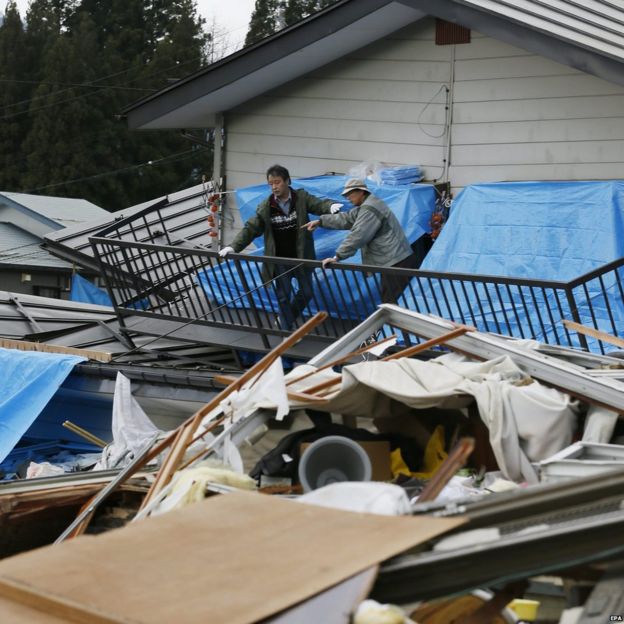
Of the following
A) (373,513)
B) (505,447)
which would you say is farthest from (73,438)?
(373,513)

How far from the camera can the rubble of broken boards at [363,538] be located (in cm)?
314

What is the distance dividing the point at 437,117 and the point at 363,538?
378 inches

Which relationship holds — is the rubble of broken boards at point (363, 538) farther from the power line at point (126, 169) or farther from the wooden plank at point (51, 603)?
the power line at point (126, 169)

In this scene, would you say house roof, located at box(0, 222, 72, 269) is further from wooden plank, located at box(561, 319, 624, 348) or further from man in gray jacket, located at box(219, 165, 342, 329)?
wooden plank, located at box(561, 319, 624, 348)

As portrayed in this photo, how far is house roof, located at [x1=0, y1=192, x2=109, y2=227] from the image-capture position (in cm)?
3078

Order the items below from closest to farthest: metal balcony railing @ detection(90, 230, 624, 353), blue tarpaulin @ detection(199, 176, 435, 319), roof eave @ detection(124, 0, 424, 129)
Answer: metal balcony railing @ detection(90, 230, 624, 353) → blue tarpaulin @ detection(199, 176, 435, 319) → roof eave @ detection(124, 0, 424, 129)

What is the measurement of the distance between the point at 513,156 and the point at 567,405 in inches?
247

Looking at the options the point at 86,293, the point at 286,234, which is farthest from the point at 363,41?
the point at 86,293

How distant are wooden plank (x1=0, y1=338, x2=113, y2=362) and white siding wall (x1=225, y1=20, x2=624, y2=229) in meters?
3.30

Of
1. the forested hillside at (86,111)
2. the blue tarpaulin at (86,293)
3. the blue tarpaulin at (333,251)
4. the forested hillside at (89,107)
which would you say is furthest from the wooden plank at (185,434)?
the forested hillside at (86,111)

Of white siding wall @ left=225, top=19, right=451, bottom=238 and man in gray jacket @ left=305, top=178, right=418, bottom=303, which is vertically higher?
white siding wall @ left=225, top=19, right=451, bottom=238

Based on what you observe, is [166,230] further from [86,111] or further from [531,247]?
[86,111]

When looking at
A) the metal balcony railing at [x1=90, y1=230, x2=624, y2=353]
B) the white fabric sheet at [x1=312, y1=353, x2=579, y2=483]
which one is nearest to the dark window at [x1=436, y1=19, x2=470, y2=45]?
the metal balcony railing at [x1=90, y1=230, x2=624, y2=353]

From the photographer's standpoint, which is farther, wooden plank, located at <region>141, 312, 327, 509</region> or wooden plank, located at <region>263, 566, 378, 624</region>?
wooden plank, located at <region>141, 312, 327, 509</region>
